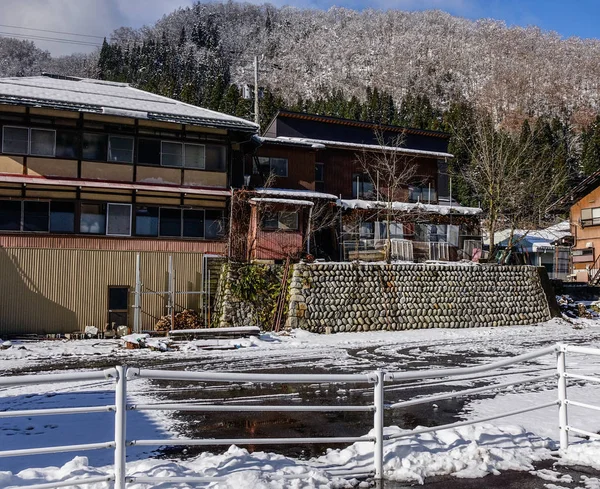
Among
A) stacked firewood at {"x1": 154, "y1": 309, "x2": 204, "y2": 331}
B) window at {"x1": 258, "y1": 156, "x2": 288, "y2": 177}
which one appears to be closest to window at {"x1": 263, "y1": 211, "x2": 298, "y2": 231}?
window at {"x1": 258, "y1": 156, "x2": 288, "y2": 177}

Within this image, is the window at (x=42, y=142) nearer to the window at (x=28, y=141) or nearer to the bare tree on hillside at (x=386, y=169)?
the window at (x=28, y=141)

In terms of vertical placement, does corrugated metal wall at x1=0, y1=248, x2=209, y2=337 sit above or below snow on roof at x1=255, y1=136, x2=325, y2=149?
below

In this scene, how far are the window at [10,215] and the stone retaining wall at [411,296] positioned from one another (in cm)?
1069

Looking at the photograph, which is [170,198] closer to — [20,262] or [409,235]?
[20,262]

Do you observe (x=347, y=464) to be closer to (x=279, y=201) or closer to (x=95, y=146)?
(x=279, y=201)

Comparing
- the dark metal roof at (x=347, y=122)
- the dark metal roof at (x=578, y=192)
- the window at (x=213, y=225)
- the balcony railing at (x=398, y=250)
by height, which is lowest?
the balcony railing at (x=398, y=250)

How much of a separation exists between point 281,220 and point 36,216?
973 centimetres

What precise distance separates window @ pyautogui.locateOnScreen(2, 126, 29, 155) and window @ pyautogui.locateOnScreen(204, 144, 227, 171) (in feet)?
22.7

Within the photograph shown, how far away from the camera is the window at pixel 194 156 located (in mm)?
23484

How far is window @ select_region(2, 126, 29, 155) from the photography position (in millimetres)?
20922

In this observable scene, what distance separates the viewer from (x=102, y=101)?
22.6 m

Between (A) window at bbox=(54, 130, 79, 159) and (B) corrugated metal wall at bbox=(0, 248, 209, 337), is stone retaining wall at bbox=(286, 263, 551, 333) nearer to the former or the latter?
(B) corrugated metal wall at bbox=(0, 248, 209, 337)

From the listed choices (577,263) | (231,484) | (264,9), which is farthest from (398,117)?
(264,9)

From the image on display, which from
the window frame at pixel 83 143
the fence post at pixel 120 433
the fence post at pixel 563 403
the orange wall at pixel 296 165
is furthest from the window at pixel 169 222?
the fence post at pixel 120 433
